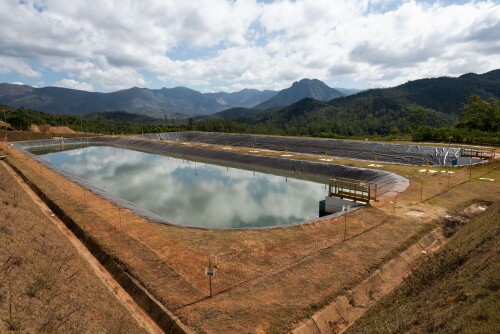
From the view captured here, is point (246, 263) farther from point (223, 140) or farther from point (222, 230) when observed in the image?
point (223, 140)

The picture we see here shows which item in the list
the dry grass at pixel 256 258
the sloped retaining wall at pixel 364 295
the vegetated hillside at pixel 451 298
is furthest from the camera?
the dry grass at pixel 256 258

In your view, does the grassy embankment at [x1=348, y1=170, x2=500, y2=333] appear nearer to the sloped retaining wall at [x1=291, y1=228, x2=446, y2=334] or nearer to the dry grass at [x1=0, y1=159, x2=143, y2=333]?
the sloped retaining wall at [x1=291, y1=228, x2=446, y2=334]

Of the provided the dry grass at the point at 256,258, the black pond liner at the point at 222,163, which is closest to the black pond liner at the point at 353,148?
the black pond liner at the point at 222,163

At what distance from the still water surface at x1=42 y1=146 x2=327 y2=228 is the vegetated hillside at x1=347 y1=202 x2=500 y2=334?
958 centimetres

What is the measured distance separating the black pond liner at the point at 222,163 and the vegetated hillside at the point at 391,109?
107ft

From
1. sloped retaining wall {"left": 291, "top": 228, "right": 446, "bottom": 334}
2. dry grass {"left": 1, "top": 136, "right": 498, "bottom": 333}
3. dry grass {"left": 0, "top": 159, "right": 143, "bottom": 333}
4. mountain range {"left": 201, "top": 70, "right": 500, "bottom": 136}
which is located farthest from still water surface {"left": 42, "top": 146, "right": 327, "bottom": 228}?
mountain range {"left": 201, "top": 70, "right": 500, "bottom": 136}

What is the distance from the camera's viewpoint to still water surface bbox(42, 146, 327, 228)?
19312mm

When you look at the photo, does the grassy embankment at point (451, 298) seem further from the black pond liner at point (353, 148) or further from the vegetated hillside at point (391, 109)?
the vegetated hillside at point (391, 109)

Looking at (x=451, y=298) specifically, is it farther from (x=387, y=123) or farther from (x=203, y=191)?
(x=387, y=123)

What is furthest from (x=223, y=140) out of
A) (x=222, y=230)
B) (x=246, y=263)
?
(x=246, y=263)

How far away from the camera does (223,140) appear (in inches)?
2133

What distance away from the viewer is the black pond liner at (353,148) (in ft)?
101

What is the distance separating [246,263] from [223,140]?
44336 mm

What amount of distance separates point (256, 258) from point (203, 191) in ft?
51.3
